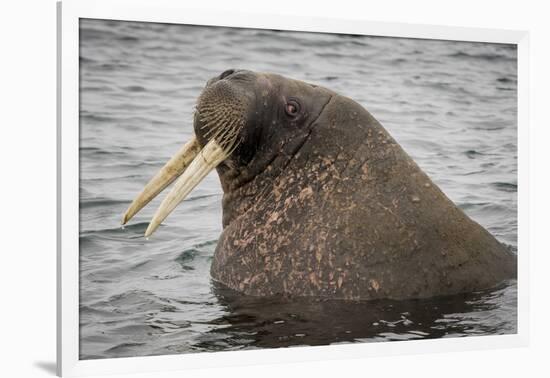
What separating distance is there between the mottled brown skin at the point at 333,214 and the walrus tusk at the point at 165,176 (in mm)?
279

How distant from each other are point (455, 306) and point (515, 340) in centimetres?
136

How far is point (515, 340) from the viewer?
9078 millimetres

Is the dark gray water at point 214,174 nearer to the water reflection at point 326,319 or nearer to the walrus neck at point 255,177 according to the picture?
the water reflection at point 326,319

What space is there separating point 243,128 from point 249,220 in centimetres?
83

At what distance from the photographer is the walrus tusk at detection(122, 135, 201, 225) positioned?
7684 millimetres

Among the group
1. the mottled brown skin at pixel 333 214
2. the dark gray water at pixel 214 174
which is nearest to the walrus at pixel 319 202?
the mottled brown skin at pixel 333 214

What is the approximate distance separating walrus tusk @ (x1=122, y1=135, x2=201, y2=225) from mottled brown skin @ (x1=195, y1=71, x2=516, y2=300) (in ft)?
0.92

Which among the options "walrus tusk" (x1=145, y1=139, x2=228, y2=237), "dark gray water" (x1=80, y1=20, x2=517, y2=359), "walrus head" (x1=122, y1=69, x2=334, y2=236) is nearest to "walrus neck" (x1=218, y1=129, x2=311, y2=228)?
"walrus head" (x1=122, y1=69, x2=334, y2=236)

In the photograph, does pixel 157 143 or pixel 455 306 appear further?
pixel 157 143

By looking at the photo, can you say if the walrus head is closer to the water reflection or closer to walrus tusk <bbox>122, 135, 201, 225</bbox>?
walrus tusk <bbox>122, 135, 201, 225</bbox>

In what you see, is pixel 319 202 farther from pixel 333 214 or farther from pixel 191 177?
pixel 191 177

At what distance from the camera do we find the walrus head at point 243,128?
7766 mm
